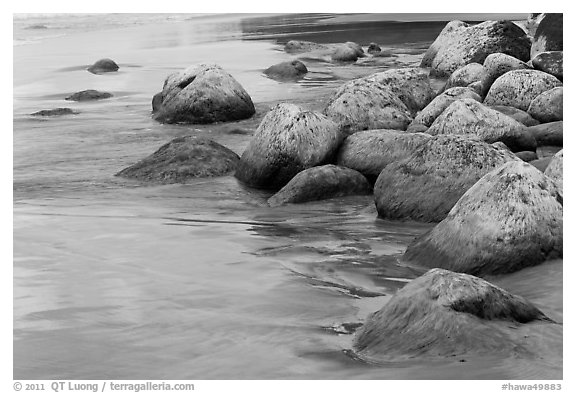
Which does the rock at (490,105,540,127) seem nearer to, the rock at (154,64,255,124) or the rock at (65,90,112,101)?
the rock at (154,64,255,124)

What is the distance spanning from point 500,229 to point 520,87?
6.06 m

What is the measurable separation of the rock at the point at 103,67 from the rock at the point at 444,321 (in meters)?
15.3

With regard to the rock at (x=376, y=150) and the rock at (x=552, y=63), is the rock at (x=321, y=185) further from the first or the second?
the rock at (x=552, y=63)

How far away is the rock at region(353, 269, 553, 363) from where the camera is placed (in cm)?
438

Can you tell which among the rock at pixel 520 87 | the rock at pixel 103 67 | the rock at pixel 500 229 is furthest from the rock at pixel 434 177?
the rock at pixel 103 67

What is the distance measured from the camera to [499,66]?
12961 mm

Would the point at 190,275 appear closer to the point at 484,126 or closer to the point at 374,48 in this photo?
the point at 484,126

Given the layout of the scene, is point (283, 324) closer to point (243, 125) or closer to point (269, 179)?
point (269, 179)

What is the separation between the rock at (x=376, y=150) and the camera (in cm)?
867

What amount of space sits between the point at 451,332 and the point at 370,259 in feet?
6.14

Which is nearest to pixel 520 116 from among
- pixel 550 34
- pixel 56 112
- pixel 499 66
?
pixel 499 66

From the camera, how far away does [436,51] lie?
59.6 feet

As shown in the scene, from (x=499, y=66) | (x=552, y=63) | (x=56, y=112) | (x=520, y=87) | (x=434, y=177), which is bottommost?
(x=56, y=112)

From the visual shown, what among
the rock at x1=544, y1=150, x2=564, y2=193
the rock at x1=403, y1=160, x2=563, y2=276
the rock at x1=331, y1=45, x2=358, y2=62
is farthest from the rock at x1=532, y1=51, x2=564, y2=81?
the rock at x1=331, y1=45, x2=358, y2=62
